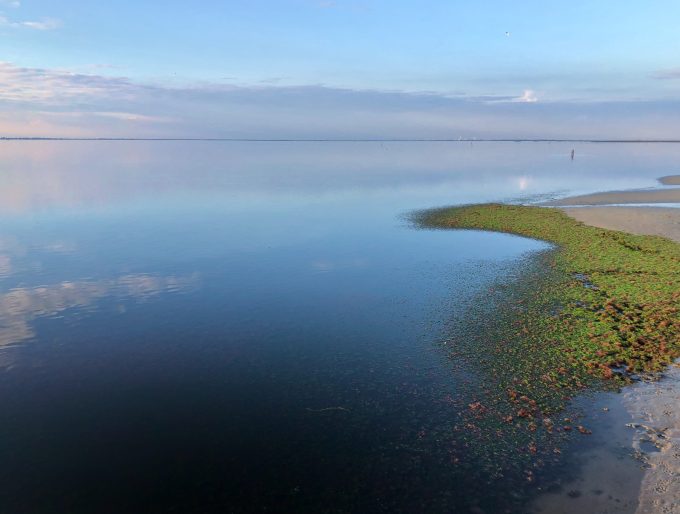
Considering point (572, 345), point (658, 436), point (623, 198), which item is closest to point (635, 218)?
point (623, 198)

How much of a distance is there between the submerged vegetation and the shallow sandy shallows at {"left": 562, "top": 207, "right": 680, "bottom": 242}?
903 centimetres

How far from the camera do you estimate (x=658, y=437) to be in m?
15.6

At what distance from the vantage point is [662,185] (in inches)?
3664

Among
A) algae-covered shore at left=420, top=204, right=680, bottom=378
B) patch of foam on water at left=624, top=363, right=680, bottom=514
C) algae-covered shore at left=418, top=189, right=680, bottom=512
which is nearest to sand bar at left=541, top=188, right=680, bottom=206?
algae-covered shore at left=420, top=204, right=680, bottom=378

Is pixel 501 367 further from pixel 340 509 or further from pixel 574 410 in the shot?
pixel 340 509

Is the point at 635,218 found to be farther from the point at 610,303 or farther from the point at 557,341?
the point at 557,341

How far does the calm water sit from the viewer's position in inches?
547

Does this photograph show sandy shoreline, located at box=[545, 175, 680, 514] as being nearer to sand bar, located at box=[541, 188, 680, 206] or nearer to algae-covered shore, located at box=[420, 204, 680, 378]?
algae-covered shore, located at box=[420, 204, 680, 378]

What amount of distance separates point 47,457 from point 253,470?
22.8 feet

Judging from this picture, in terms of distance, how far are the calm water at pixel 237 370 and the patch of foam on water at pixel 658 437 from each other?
13.1ft

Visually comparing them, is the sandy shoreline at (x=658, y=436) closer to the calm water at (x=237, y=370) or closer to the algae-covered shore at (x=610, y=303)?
the algae-covered shore at (x=610, y=303)

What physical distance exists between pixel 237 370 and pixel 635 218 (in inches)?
2061

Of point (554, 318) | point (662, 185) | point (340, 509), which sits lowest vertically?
point (340, 509)

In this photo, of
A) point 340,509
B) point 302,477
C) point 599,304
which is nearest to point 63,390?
point 302,477
